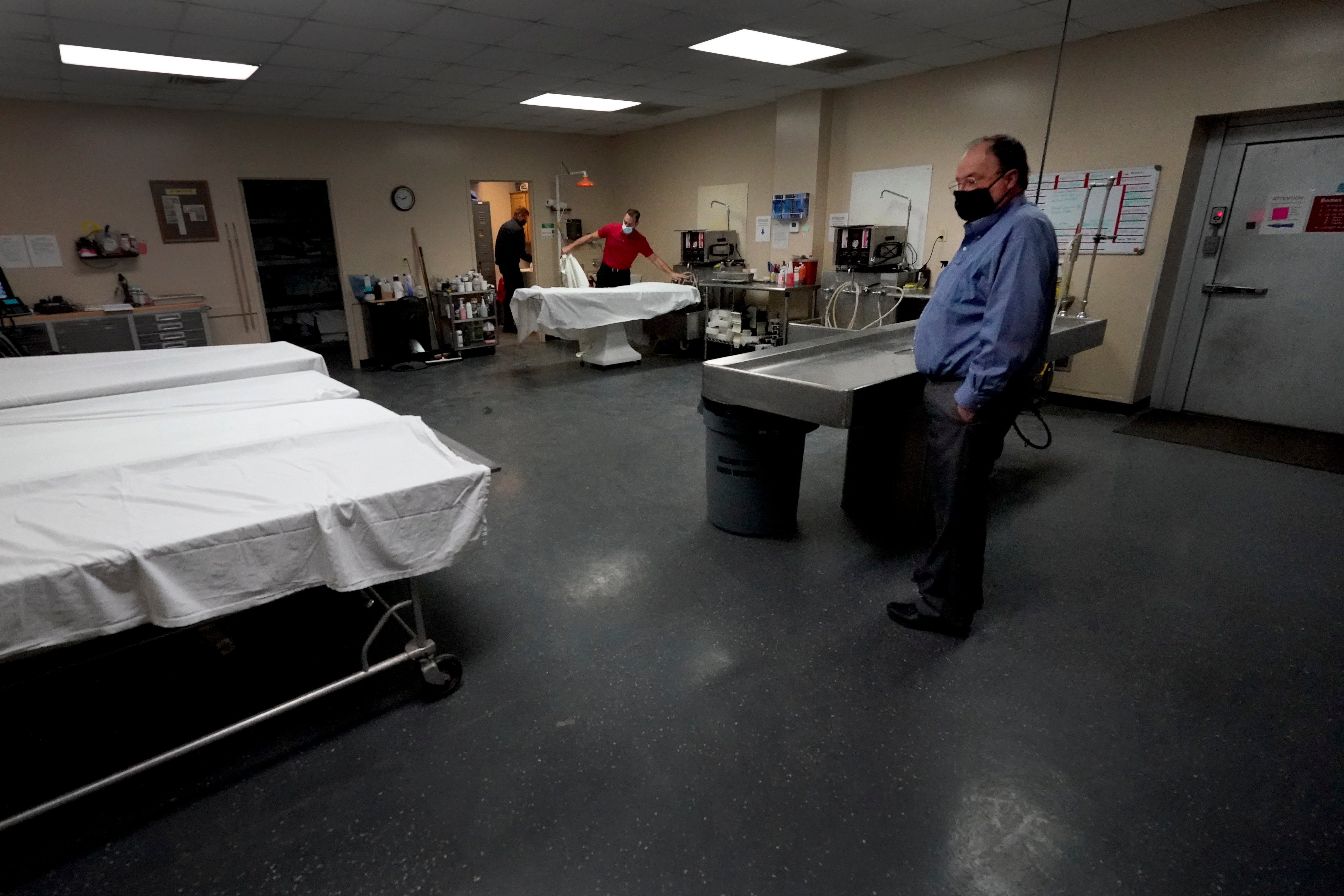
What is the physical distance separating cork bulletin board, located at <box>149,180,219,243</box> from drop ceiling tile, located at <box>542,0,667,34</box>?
4.35 meters

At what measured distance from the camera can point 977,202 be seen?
2.00m

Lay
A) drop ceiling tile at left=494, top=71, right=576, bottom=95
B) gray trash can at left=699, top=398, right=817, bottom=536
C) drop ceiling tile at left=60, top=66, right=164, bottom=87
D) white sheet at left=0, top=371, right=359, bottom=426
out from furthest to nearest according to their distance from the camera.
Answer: drop ceiling tile at left=494, top=71, right=576, bottom=95, drop ceiling tile at left=60, top=66, right=164, bottom=87, gray trash can at left=699, top=398, right=817, bottom=536, white sheet at left=0, top=371, right=359, bottom=426

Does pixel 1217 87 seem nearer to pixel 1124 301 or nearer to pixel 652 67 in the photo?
pixel 1124 301

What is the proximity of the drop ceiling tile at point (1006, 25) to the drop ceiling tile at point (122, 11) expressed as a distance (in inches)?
182

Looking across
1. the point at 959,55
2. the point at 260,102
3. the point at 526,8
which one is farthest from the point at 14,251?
the point at 959,55

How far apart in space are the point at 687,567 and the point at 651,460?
54.0 inches

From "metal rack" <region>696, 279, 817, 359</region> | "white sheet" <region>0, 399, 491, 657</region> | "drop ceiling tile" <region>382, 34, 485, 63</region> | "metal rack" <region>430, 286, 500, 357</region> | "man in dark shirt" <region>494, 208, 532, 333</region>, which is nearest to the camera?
"white sheet" <region>0, 399, 491, 657</region>

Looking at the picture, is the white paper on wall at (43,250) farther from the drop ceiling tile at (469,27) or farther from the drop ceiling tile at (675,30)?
the drop ceiling tile at (675,30)

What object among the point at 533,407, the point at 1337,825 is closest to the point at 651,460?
the point at 533,407

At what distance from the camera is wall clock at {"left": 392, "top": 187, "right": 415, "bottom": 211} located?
23.8ft

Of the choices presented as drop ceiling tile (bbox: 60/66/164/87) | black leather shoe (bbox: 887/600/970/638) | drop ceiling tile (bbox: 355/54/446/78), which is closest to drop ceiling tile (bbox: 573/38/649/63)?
drop ceiling tile (bbox: 355/54/446/78)

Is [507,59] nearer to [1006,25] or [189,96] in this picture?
[189,96]

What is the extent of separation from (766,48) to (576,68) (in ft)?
4.89

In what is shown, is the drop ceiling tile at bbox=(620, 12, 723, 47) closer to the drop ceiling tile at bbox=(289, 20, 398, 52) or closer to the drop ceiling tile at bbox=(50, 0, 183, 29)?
the drop ceiling tile at bbox=(289, 20, 398, 52)
